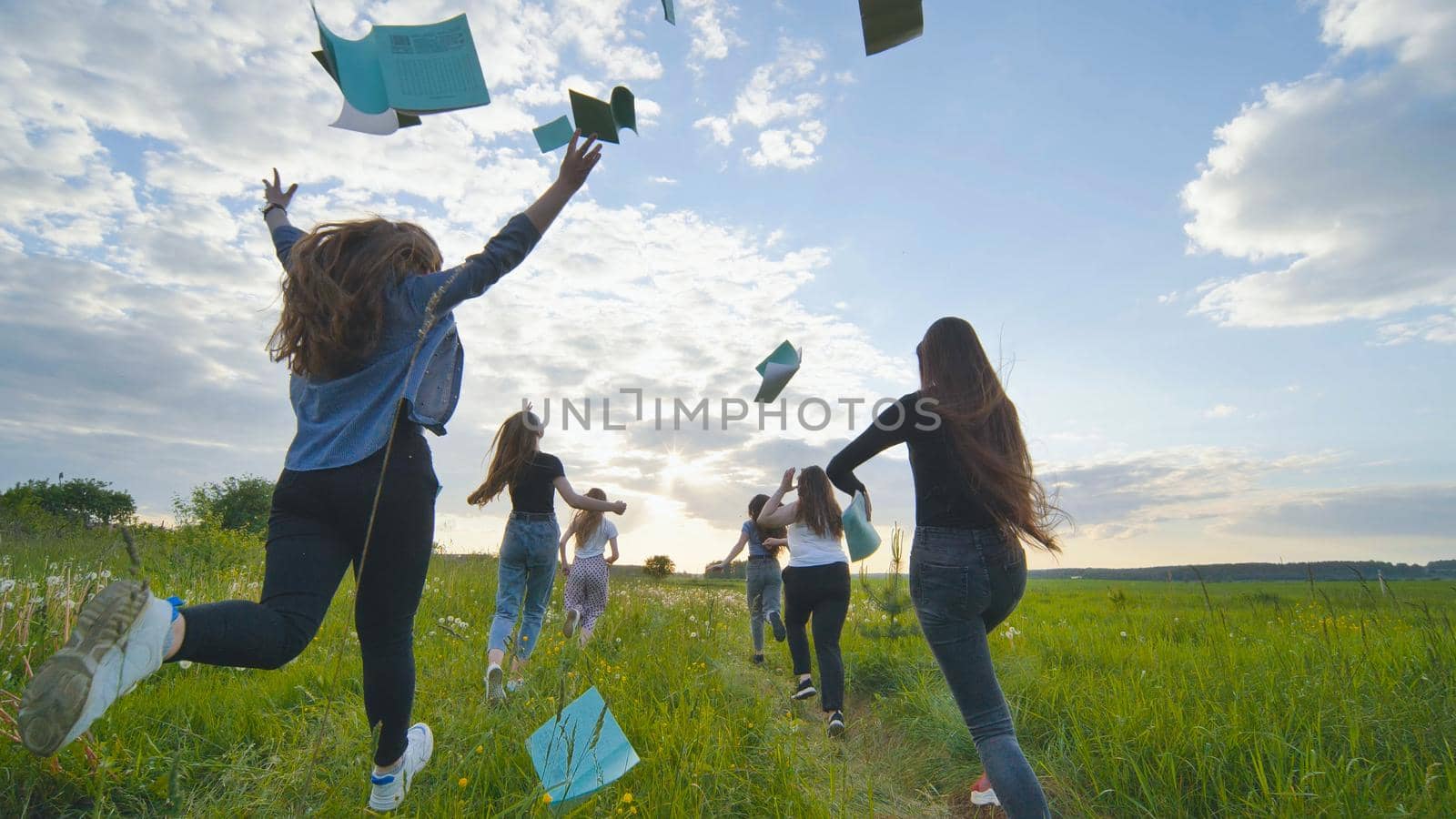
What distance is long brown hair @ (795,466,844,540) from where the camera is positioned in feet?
20.0

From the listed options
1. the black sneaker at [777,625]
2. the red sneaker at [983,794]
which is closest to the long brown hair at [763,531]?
the black sneaker at [777,625]

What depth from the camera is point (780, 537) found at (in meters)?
8.09

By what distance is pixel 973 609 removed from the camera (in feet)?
9.36

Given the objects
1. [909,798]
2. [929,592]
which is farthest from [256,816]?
[909,798]

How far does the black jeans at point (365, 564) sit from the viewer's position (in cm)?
220

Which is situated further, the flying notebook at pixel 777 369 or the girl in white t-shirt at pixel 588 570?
the girl in white t-shirt at pixel 588 570

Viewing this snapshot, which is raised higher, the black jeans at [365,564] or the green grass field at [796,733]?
the black jeans at [365,564]

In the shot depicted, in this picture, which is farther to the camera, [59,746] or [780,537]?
[780,537]

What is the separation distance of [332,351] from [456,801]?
1.60 meters

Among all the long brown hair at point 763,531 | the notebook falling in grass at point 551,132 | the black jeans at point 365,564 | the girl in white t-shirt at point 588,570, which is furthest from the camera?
the long brown hair at point 763,531

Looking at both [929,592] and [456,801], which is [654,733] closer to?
[456,801]

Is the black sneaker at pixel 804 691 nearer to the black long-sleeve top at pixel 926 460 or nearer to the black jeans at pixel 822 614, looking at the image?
the black jeans at pixel 822 614

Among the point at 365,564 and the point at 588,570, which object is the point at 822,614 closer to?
the point at 588,570

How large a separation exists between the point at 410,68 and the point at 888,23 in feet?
6.20
